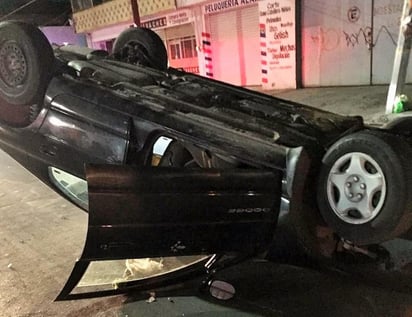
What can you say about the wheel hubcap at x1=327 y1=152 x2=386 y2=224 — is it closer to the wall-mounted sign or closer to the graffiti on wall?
the graffiti on wall

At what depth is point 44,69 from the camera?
11.0 feet

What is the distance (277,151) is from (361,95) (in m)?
8.89

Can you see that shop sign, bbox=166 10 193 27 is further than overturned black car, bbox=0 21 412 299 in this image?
Yes

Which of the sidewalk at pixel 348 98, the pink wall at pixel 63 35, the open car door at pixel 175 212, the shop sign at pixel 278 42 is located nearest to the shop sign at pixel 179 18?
the shop sign at pixel 278 42

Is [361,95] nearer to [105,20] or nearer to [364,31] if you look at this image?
[364,31]

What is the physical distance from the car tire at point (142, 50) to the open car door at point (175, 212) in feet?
7.37

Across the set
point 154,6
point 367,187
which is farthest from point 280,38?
point 367,187

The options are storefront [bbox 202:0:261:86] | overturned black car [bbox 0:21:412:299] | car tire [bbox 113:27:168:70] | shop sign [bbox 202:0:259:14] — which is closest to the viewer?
overturned black car [bbox 0:21:412:299]

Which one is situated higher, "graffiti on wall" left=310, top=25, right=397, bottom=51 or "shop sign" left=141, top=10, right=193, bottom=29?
"shop sign" left=141, top=10, right=193, bottom=29

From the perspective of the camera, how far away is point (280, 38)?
13.8m

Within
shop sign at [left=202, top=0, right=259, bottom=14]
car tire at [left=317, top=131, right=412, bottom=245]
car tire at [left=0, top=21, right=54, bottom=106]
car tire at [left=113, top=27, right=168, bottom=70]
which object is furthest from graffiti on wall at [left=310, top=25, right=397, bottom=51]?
car tire at [left=317, top=131, right=412, bottom=245]

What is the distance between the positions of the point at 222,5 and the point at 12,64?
1257 cm

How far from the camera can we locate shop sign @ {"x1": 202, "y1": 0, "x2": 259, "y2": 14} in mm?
14570

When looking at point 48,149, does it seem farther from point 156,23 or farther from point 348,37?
point 156,23
